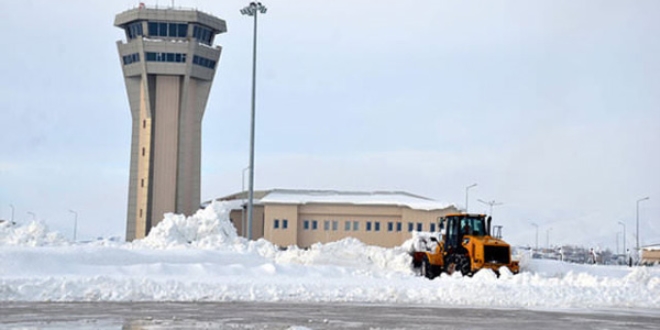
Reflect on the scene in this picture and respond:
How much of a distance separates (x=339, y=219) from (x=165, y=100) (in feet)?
68.0

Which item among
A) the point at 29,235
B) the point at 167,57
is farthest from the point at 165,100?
the point at 29,235

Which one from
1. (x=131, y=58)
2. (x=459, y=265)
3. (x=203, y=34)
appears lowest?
(x=459, y=265)

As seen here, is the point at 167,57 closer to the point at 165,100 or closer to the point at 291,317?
the point at 165,100

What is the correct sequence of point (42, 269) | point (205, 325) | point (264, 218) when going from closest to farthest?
point (205, 325)
point (42, 269)
point (264, 218)

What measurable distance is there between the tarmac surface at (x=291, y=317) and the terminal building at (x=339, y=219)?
195 ft

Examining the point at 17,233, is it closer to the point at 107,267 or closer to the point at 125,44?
the point at 107,267

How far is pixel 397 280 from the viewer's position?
29625 mm

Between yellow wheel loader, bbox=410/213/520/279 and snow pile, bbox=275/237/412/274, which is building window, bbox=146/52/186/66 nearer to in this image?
snow pile, bbox=275/237/412/274

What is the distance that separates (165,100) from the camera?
77.8 m

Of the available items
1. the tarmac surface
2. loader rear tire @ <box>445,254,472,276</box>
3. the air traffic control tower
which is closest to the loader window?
loader rear tire @ <box>445,254,472,276</box>

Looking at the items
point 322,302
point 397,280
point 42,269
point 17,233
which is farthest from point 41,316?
point 17,233

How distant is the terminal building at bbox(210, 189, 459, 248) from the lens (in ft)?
266

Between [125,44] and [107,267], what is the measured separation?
172ft

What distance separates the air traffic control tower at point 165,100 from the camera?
249 ft
